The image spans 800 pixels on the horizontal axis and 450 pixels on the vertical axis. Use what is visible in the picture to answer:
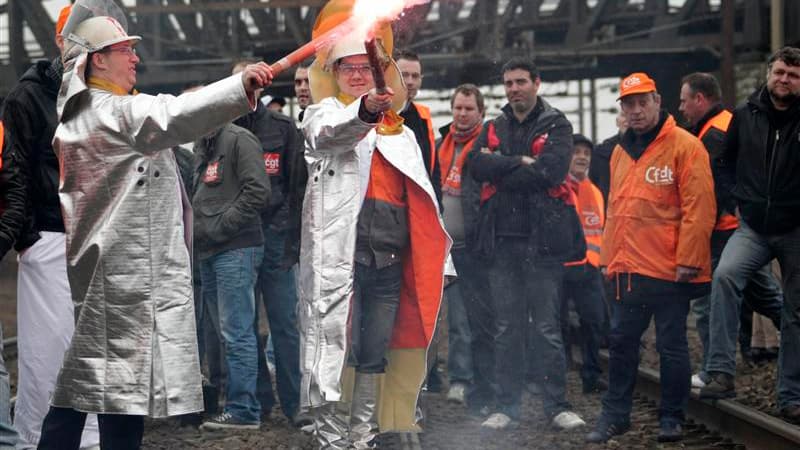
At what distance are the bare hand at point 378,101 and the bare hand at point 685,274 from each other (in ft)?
8.68

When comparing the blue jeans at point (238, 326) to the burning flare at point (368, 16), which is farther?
the blue jeans at point (238, 326)

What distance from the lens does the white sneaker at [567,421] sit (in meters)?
7.92

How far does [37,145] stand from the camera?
5.86 m

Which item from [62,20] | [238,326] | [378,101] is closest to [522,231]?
[238,326]

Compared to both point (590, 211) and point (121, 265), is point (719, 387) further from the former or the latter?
point (121, 265)

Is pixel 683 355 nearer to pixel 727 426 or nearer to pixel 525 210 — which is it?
pixel 727 426

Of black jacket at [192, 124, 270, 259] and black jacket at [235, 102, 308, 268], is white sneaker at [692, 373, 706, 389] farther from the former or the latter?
black jacket at [192, 124, 270, 259]

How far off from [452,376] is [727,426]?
2.67 meters

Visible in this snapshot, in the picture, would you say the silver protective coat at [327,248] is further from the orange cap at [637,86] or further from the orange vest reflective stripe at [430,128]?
the orange cap at [637,86]

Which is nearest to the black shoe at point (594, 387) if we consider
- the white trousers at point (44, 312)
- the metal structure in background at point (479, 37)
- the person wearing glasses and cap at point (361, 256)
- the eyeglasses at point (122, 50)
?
the person wearing glasses and cap at point (361, 256)

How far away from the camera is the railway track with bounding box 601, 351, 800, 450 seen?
667 centimetres

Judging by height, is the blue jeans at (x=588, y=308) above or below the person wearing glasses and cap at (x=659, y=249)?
below

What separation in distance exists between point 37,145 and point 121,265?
1.42 meters

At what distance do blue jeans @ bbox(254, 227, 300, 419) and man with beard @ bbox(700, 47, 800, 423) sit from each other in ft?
9.03
